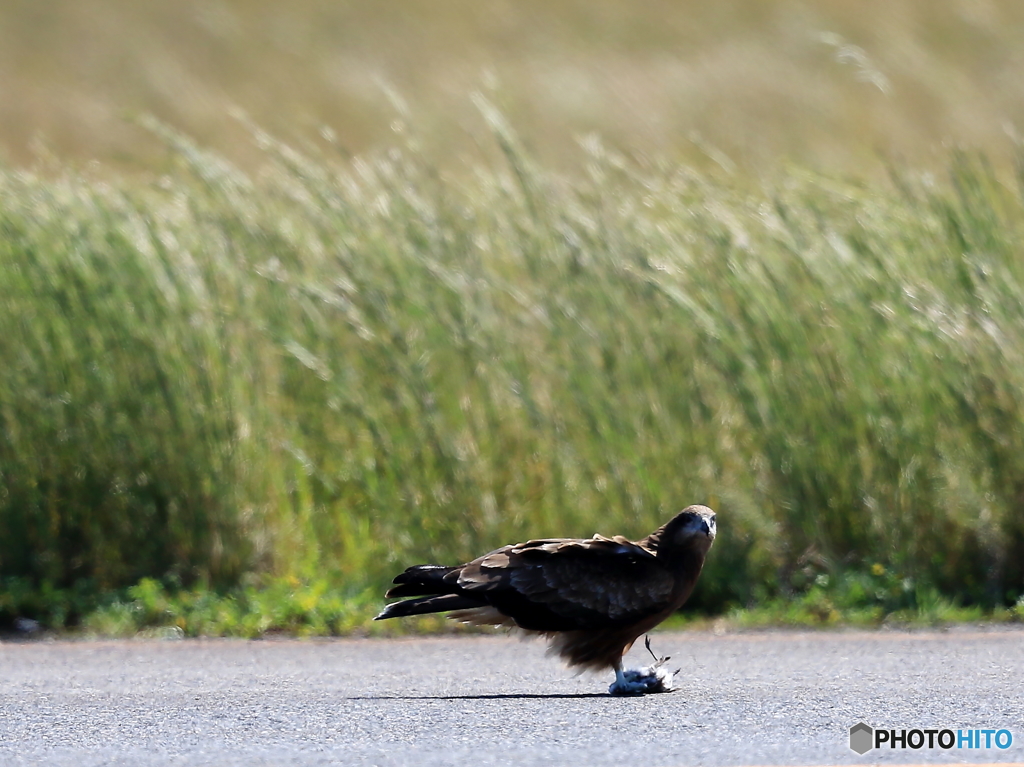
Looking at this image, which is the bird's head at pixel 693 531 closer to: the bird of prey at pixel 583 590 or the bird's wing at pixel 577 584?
the bird of prey at pixel 583 590

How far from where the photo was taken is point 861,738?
19.3 ft

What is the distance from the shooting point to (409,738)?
5988mm

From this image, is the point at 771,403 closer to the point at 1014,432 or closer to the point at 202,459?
the point at 1014,432

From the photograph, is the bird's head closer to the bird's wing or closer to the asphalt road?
the bird's wing

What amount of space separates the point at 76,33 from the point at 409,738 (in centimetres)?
3796

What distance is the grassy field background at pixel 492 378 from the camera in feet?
30.1

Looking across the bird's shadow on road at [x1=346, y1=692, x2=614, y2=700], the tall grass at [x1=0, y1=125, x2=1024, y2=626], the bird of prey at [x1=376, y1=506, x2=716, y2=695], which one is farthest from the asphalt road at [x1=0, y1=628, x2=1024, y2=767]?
the tall grass at [x1=0, y1=125, x2=1024, y2=626]

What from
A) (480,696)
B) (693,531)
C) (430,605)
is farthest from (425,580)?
(693,531)

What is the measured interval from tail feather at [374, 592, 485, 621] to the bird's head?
2.80ft

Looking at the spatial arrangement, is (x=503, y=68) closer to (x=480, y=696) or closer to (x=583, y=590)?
(x=583, y=590)

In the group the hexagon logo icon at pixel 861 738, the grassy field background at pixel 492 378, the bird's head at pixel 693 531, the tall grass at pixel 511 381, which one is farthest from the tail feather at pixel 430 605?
the tall grass at pixel 511 381

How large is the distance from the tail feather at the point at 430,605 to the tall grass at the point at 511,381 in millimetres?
2546

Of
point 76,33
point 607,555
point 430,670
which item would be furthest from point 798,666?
point 76,33

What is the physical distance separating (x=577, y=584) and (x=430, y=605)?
0.61 meters
